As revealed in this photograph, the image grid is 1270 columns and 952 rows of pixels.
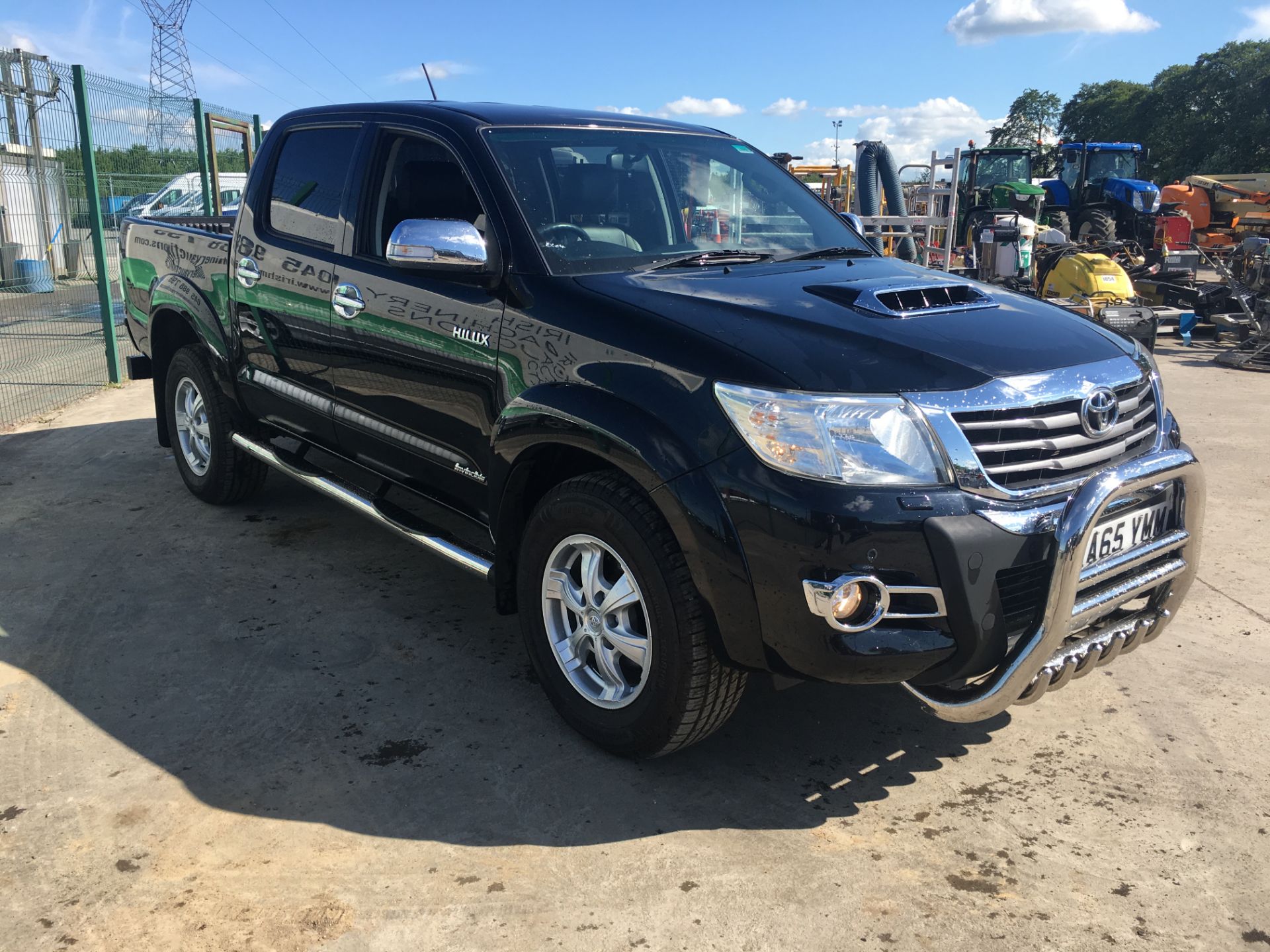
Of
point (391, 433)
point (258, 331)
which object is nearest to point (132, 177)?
point (258, 331)

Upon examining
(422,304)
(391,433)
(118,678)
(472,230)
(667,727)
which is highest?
(472,230)

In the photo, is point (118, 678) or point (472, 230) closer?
point (472, 230)

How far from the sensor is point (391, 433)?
378 centimetres

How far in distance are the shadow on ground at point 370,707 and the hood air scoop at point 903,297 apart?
1365mm

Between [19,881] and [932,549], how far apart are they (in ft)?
7.97

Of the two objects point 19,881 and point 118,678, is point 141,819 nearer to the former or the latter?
point 19,881

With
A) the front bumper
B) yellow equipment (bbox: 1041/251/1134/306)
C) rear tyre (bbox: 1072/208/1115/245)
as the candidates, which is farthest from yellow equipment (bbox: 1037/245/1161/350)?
the front bumper

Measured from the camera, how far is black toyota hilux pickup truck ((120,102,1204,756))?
2445 millimetres

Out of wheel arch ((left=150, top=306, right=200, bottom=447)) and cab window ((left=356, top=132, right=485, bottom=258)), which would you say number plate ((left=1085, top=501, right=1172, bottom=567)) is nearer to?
cab window ((left=356, top=132, right=485, bottom=258))

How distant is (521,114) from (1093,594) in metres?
2.57

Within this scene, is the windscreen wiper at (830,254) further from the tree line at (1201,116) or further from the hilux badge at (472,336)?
the tree line at (1201,116)

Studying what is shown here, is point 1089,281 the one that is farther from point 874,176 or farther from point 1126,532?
point 1126,532

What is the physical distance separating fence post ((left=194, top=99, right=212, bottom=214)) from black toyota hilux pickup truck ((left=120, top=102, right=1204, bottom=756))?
7.69 metres

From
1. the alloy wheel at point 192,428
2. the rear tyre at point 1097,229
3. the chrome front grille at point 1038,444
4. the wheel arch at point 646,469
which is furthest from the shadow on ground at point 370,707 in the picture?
the rear tyre at point 1097,229
